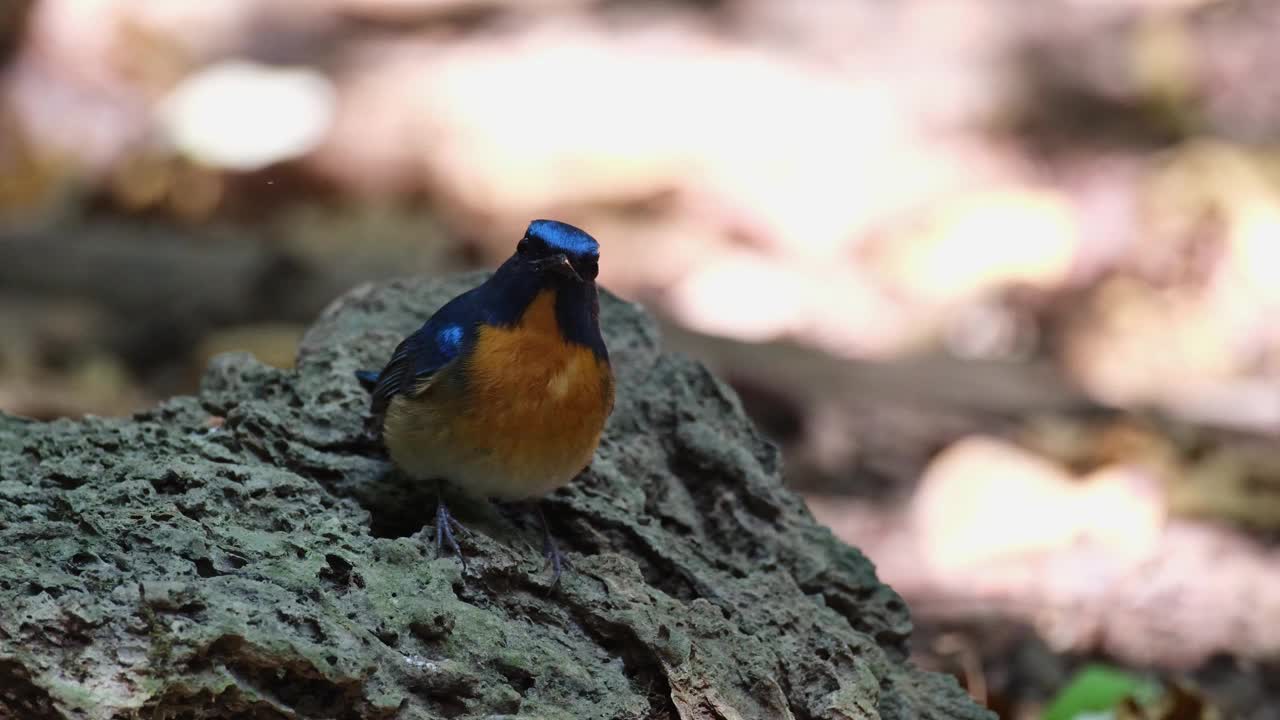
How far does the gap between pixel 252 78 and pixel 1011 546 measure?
7.69 metres

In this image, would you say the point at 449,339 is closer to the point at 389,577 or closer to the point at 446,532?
the point at 446,532

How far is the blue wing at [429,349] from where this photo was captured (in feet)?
10.7

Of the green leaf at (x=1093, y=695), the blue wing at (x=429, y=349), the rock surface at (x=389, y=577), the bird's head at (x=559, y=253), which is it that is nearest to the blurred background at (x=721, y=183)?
the green leaf at (x=1093, y=695)

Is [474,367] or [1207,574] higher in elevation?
[1207,574]

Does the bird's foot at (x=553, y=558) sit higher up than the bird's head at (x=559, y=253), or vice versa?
the bird's head at (x=559, y=253)

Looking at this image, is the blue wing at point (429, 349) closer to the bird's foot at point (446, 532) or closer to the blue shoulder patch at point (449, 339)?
the blue shoulder patch at point (449, 339)

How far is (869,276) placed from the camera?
36.0ft

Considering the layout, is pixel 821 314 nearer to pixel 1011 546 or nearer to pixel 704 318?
pixel 704 318

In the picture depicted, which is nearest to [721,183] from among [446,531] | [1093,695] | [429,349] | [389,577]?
[1093,695]

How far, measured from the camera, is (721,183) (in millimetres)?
11297

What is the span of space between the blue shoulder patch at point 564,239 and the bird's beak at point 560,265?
0.02 meters

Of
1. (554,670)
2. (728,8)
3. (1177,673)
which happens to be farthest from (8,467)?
(728,8)

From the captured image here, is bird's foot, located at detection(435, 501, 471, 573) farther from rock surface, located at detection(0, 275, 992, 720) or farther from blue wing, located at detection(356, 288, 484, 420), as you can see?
blue wing, located at detection(356, 288, 484, 420)

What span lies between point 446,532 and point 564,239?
2.22ft
